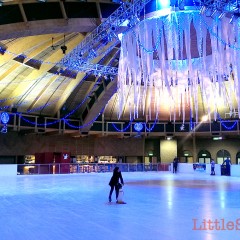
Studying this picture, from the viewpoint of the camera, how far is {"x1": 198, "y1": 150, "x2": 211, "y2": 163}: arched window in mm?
45969

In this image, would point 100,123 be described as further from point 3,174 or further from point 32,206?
point 32,206

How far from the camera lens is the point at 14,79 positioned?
28.2 metres

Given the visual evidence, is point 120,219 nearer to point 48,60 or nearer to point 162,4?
point 162,4

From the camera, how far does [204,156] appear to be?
46.2 metres

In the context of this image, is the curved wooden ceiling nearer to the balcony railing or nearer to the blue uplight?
the blue uplight

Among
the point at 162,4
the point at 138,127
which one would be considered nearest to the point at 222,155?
the point at 138,127

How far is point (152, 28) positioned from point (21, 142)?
27890mm

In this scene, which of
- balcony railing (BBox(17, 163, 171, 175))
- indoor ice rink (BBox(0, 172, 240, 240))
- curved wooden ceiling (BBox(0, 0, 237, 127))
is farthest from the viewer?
balcony railing (BBox(17, 163, 171, 175))

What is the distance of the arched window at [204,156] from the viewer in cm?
4597

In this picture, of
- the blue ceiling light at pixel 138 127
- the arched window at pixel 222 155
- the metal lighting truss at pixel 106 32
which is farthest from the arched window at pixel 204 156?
the metal lighting truss at pixel 106 32

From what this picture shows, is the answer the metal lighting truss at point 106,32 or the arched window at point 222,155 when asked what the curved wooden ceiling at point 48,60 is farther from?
the arched window at point 222,155

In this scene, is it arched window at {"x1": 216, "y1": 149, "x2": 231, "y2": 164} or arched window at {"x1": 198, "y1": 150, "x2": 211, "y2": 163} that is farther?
arched window at {"x1": 198, "y1": 150, "x2": 211, "y2": 163}

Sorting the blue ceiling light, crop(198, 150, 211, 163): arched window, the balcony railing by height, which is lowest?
the balcony railing

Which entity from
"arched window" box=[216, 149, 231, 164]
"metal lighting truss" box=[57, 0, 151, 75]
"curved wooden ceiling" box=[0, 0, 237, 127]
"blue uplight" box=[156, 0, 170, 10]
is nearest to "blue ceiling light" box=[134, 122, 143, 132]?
"curved wooden ceiling" box=[0, 0, 237, 127]
